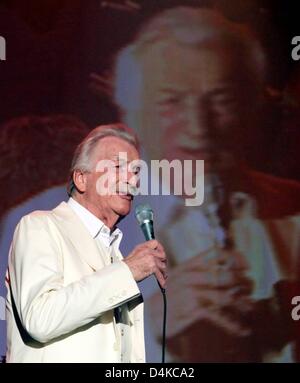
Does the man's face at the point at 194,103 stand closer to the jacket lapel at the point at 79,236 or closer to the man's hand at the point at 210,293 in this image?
the man's hand at the point at 210,293

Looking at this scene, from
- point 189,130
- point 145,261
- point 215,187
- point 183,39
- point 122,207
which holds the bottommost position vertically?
Result: point 145,261

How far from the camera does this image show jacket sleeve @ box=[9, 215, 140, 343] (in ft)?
6.17

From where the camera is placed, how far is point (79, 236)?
2.14m

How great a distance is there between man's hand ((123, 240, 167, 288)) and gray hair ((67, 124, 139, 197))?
38 centimetres

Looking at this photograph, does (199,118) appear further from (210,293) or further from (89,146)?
(210,293)

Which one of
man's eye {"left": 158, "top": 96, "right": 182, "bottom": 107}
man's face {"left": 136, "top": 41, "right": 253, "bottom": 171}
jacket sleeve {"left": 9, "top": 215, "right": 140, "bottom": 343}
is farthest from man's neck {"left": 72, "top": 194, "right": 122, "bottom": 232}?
man's eye {"left": 158, "top": 96, "right": 182, "bottom": 107}

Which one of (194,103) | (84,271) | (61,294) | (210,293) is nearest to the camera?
(61,294)

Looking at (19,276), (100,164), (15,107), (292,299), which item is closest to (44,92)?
(15,107)

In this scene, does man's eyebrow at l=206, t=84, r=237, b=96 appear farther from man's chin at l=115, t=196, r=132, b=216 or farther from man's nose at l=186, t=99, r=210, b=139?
man's chin at l=115, t=196, r=132, b=216

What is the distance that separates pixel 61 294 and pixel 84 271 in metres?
0.19

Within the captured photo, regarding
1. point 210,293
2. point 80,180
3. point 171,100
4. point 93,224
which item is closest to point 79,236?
point 93,224

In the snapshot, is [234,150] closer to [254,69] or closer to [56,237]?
[254,69]

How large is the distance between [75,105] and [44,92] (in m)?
0.10
